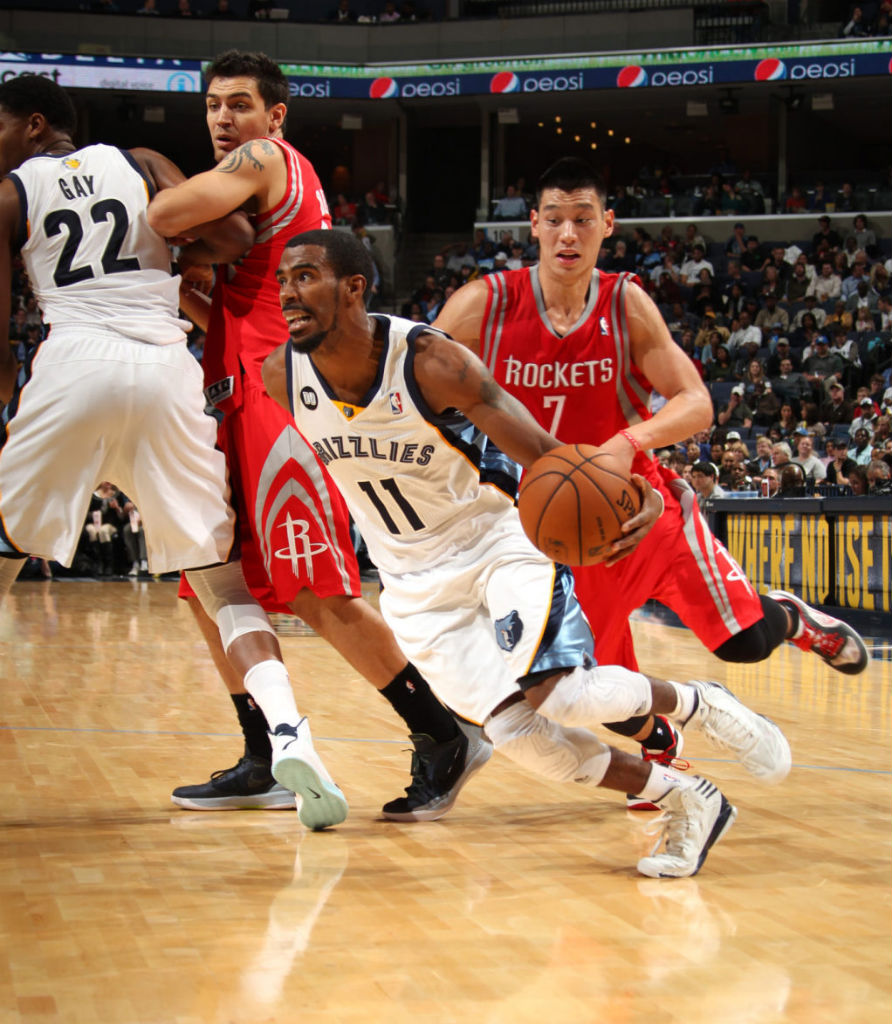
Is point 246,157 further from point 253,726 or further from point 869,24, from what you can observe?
point 869,24

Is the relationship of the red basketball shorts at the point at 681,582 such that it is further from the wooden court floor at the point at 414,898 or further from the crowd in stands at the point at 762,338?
the crowd in stands at the point at 762,338

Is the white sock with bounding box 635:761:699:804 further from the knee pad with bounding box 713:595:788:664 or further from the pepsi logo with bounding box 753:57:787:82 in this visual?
the pepsi logo with bounding box 753:57:787:82

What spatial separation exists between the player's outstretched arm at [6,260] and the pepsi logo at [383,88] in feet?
66.2

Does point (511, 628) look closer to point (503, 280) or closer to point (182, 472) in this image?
point (182, 472)

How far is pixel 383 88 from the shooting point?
22391 millimetres

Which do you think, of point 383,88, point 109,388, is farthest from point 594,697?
point 383,88

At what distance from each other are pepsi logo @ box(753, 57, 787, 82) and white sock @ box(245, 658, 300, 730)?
19.8 m

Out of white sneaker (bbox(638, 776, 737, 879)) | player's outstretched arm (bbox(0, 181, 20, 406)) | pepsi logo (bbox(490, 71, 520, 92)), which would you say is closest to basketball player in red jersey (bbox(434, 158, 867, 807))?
white sneaker (bbox(638, 776, 737, 879))

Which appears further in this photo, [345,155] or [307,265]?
[345,155]

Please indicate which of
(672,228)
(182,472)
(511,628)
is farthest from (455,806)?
(672,228)

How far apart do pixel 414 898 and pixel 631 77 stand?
67.7ft

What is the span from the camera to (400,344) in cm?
318

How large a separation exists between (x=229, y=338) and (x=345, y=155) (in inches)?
916

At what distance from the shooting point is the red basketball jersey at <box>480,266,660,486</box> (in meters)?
3.69
